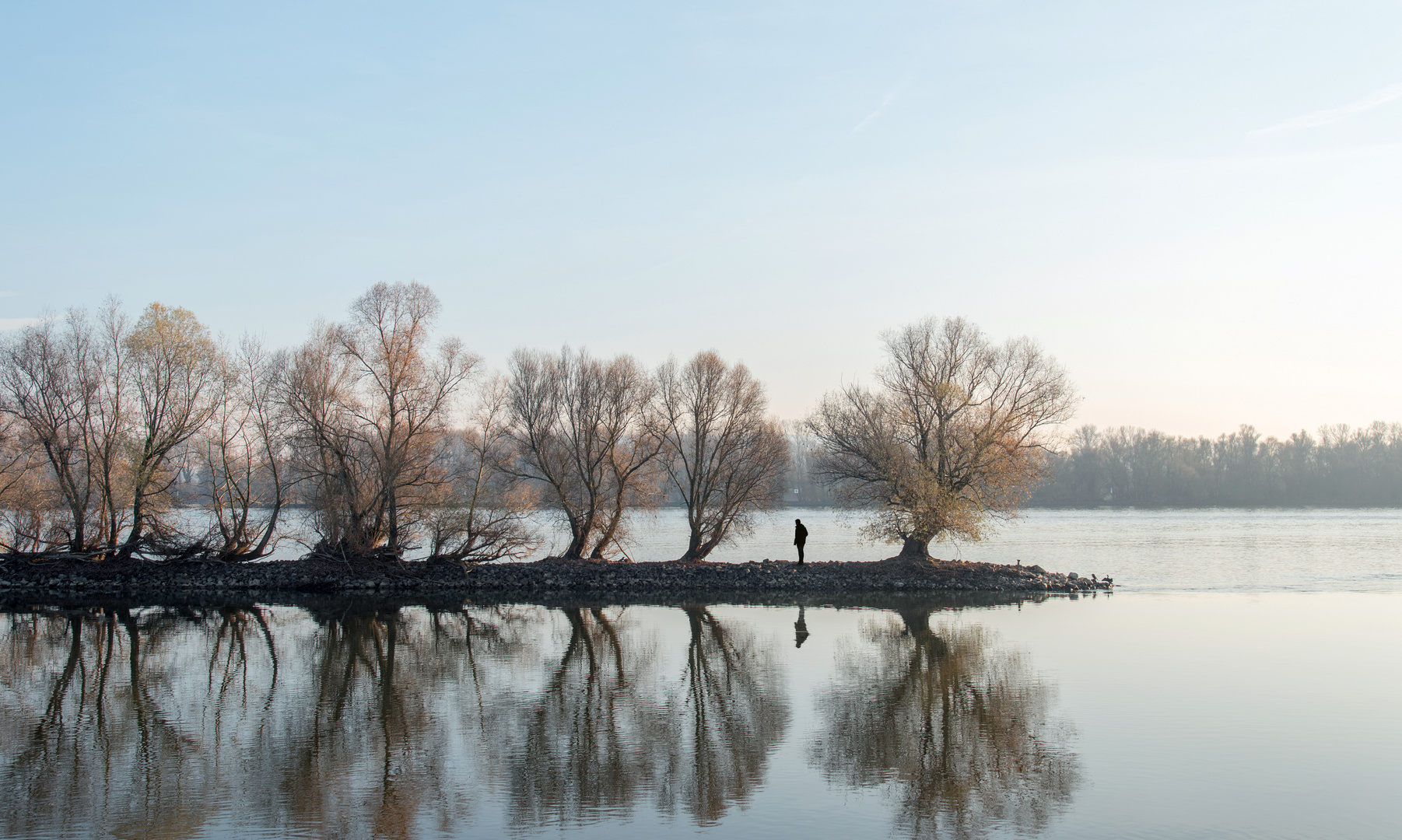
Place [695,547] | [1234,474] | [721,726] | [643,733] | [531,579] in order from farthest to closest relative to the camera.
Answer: [1234,474] < [695,547] < [531,579] < [721,726] < [643,733]

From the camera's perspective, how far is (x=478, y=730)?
1366cm

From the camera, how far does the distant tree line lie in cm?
10231

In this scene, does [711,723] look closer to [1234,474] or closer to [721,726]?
[721,726]

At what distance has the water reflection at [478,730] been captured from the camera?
10258mm

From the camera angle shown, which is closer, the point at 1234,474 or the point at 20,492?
the point at 20,492

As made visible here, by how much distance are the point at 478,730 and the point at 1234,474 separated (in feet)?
383

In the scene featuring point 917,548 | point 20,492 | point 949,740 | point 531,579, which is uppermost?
point 20,492

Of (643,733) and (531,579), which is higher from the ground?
(531,579)

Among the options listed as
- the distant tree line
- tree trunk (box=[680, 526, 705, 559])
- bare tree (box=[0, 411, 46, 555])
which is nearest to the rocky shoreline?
tree trunk (box=[680, 526, 705, 559])

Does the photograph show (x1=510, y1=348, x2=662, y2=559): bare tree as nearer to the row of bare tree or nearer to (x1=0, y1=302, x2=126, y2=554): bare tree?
the row of bare tree

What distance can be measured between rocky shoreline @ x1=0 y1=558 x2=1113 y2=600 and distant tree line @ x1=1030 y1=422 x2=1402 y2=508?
72983 mm

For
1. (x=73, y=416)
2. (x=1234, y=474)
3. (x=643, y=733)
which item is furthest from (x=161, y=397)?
(x=1234, y=474)

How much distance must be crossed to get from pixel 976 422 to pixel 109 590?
3397cm

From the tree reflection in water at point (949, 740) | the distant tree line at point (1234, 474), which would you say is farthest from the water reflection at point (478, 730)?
the distant tree line at point (1234, 474)
